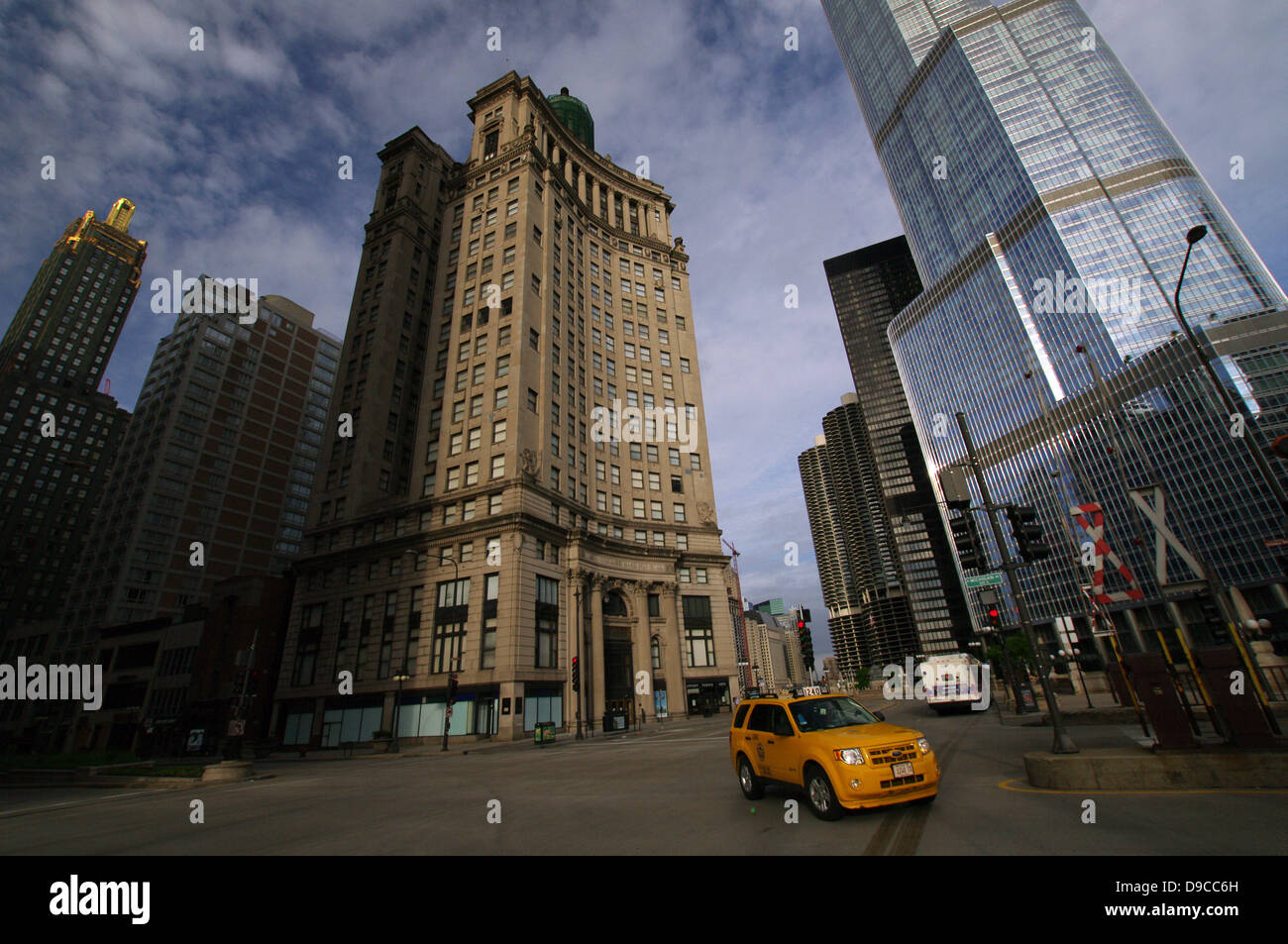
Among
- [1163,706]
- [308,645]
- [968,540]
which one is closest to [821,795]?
[1163,706]

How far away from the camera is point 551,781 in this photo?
14281 mm

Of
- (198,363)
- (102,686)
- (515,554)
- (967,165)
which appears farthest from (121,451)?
(967,165)

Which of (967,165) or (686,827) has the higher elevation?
(967,165)

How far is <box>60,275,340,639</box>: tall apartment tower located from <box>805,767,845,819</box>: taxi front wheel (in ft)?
238

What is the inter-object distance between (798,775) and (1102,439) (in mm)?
120256

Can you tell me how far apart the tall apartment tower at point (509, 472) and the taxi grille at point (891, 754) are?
27263 mm

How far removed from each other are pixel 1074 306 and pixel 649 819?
125147 millimetres

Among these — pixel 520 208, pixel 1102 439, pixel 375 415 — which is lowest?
pixel 375 415

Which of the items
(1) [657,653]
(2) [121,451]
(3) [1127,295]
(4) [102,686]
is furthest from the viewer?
(3) [1127,295]

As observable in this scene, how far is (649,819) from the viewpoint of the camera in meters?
8.59

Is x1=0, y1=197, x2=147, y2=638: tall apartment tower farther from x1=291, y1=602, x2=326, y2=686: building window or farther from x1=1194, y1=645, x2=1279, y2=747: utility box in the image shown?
x1=1194, y1=645, x2=1279, y2=747: utility box

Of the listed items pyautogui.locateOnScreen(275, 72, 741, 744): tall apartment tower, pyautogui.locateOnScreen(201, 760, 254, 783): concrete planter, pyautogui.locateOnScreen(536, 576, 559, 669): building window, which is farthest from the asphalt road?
pyautogui.locateOnScreen(536, 576, 559, 669): building window

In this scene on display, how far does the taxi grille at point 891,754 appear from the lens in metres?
7.61
